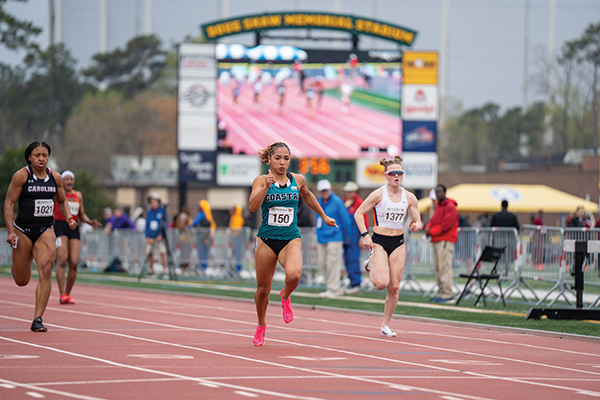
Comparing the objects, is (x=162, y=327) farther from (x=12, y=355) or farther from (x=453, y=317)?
(x=453, y=317)

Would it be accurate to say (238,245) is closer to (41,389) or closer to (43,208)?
(43,208)

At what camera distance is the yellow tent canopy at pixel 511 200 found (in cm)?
3509

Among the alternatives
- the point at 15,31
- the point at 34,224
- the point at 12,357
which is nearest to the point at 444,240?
the point at 34,224

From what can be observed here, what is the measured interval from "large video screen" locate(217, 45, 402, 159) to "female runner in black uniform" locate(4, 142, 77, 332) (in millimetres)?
23317

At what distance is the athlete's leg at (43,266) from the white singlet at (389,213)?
4.20m

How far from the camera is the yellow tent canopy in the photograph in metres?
35.1

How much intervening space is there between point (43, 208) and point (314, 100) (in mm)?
24433

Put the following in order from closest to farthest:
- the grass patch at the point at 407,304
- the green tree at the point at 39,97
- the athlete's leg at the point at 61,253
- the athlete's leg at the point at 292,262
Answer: the athlete's leg at the point at 292,262, the grass patch at the point at 407,304, the athlete's leg at the point at 61,253, the green tree at the point at 39,97

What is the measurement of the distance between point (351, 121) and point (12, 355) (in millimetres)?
27062

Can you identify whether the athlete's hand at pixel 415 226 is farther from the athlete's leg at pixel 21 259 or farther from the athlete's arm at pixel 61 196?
the athlete's leg at pixel 21 259

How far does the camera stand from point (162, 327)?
1247cm

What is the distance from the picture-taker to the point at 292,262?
9969mm

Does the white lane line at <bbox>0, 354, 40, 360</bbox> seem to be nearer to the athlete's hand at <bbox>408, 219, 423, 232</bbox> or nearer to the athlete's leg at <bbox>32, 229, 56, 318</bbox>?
the athlete's leg at <bbox>32, 229, 56, 318</bbox>

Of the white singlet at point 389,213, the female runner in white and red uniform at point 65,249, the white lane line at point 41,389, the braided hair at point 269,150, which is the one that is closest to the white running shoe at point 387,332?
the white singlet at point 389,213
